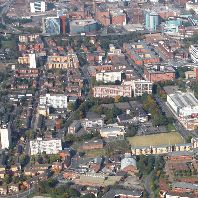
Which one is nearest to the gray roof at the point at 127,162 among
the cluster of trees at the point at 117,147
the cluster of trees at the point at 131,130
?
the cluster of trees at the point at 117,147

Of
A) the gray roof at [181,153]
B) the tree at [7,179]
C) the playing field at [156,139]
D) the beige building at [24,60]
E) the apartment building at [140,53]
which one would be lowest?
the tree at [7,179]

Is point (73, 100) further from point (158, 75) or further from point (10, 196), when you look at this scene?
point (10, 196)

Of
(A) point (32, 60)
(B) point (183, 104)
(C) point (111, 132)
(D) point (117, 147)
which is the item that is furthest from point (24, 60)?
(D) point (117, 147)

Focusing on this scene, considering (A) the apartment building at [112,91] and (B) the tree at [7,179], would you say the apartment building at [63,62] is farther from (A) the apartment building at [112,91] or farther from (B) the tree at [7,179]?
(B) the tree at [7,179]

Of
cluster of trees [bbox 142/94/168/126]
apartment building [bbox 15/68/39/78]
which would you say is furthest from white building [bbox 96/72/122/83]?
apartment building [bbox 15/68/39/78]

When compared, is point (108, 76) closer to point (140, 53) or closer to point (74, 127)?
point (140, 53)

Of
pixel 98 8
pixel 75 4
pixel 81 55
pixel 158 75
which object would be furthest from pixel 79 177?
pixel 75 4

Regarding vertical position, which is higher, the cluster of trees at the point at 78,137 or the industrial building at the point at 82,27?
the industrial building at the point at 82,27

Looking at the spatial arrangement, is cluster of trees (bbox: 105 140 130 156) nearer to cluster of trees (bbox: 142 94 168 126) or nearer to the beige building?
cluster of trees (bbox: 142 94 168 126)
